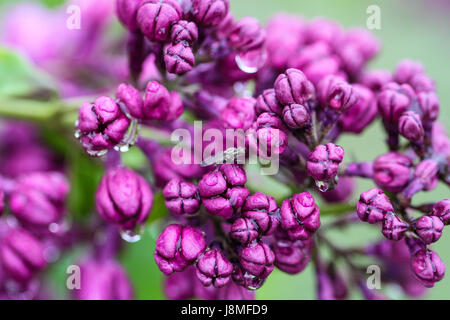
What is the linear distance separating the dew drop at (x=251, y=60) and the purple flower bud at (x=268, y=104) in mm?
264

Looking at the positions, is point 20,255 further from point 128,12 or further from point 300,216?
point 300,216

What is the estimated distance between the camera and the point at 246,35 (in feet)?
5.73

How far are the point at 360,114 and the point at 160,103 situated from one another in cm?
61

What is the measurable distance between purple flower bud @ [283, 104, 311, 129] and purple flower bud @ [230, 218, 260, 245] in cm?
27

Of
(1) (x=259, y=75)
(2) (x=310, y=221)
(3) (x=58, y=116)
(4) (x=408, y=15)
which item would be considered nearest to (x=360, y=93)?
(1) (x=259, y=75)

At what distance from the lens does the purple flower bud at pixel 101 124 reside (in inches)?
62.1

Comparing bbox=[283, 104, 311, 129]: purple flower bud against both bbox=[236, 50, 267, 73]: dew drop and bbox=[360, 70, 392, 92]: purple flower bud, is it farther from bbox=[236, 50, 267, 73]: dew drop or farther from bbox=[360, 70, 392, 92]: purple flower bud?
bbox=[360, 70, 392, 92]: purple flower bud

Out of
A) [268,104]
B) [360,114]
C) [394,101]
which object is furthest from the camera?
[360,114]

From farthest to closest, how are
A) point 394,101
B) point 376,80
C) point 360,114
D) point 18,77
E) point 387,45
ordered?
point 387,45 → point 18,77 → point 376,80 → point 360,114 → point 394,101

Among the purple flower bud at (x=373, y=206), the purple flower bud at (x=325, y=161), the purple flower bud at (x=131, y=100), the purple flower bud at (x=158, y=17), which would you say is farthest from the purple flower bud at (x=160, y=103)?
the purple flower bud at (x=373, y=206)

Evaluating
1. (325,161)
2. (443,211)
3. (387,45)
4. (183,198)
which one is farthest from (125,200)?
(387,45)
